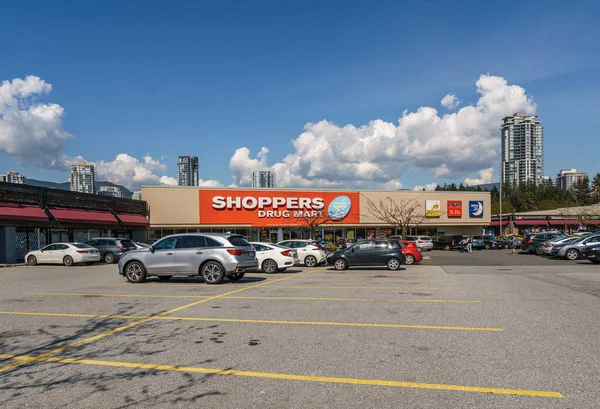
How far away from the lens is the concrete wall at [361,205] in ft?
162

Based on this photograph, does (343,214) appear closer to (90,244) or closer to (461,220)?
(461,220)

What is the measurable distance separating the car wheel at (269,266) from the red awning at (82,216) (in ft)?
55.3

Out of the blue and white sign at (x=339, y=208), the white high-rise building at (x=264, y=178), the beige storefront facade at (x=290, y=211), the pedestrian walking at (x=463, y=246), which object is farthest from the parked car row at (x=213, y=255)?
the white high-rise building at (x=264, y=178)

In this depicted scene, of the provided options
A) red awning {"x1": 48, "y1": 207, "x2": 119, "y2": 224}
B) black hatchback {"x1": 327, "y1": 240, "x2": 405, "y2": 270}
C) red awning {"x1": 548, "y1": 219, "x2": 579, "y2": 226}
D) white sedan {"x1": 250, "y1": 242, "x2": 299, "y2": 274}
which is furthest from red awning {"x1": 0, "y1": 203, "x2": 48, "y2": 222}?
red awning {"x1": 548, "y1": 219, "x2": 579, "y2": 226}

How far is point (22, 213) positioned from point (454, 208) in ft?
160

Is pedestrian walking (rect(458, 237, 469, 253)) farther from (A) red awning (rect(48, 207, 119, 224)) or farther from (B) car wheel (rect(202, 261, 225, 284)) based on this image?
(B) car wheel (rect(202, 261, 225, 284))

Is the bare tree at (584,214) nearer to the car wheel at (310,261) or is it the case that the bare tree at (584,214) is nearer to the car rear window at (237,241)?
the car wheel at (310,261)

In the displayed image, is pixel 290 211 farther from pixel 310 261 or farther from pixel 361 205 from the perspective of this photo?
pixel 310 261

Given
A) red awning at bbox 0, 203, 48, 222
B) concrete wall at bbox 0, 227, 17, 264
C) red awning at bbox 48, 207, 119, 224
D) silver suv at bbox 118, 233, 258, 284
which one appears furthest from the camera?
red awning at bbox 48, 207, 119, 224

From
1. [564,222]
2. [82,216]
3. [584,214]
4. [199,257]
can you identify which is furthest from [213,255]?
[564,222]

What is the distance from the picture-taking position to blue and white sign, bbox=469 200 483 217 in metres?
60.0

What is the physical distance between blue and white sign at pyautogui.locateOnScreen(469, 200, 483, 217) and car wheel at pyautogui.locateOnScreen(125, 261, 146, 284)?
52502 mm

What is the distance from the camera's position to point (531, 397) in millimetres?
4621

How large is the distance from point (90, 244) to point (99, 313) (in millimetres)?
20473
